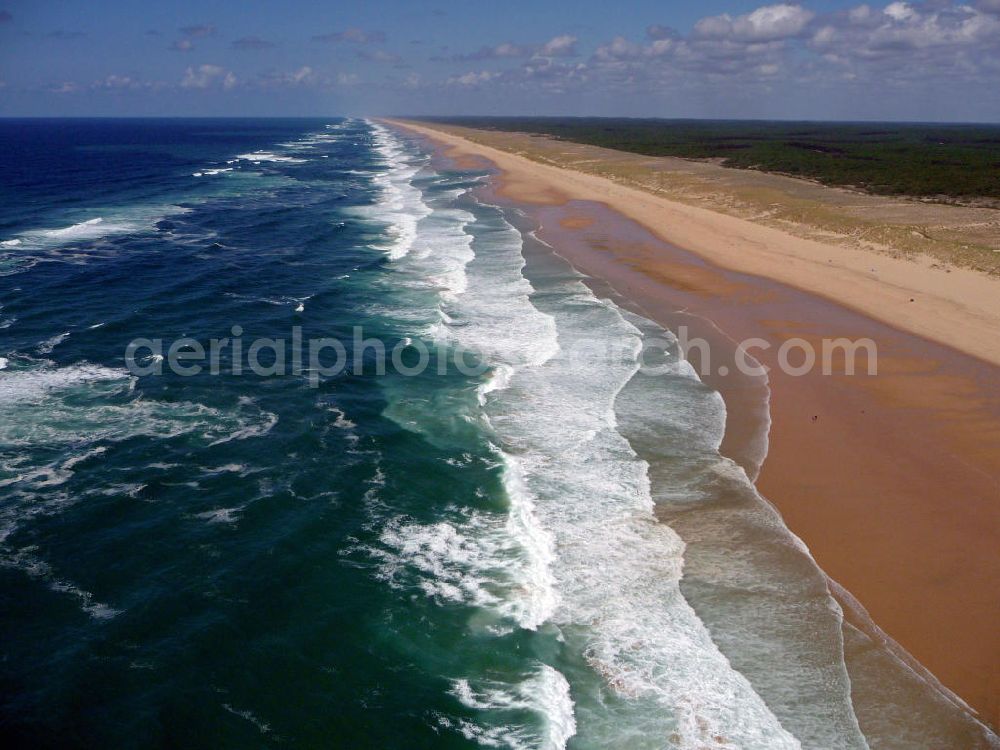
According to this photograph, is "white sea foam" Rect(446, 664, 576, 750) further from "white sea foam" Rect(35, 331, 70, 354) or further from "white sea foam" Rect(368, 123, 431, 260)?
"white sea foam" Rect(368, 123, 431, 260)

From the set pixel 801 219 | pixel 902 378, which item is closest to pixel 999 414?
pixel 902 378

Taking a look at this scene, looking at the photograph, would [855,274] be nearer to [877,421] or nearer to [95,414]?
[877,421]

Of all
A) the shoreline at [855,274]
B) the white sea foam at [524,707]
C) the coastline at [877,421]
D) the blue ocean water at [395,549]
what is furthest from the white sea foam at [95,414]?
the shoreline at [855,274]

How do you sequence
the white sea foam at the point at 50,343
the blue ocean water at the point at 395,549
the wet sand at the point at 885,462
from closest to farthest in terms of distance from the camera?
the blue ocean water at the point at 395,549 → the wet sand at the point at 885,462 → the white sea foam at the point at 50,343

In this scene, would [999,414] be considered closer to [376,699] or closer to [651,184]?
[376,699]

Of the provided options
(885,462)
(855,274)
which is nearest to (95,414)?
(885,462)

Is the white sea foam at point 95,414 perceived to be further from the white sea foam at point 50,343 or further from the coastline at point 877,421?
the coastline at point 877,421

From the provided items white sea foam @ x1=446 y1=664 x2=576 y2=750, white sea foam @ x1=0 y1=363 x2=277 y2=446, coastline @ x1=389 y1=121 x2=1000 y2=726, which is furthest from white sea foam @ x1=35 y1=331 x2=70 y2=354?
coastline @ x1=389 y1=121 x2=1000 y2=726
